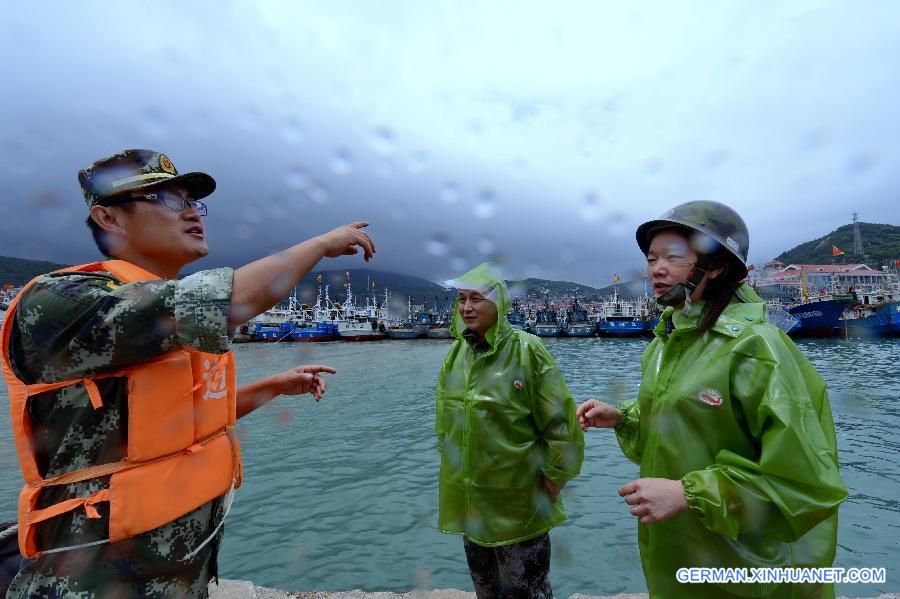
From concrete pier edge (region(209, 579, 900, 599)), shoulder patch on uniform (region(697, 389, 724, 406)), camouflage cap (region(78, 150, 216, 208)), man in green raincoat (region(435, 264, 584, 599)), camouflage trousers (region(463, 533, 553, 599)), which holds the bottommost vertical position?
concrete pier edge (region(209, 579, 900, 599))

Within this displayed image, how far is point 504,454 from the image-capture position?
3416mm

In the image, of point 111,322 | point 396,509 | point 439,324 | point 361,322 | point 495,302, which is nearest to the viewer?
point 111,322

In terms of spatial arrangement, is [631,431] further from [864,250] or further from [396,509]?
[864,250]

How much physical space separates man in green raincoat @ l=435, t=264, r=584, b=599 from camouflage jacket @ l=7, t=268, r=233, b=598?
208 cm

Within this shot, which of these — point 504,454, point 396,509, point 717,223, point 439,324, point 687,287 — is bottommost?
point 396,509

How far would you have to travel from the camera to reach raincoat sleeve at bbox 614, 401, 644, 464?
Answer: 8.87 feet

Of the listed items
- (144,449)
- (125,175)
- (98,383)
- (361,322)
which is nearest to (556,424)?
(144,449)

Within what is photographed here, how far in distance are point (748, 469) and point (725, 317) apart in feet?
2.15

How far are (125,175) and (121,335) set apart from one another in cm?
81

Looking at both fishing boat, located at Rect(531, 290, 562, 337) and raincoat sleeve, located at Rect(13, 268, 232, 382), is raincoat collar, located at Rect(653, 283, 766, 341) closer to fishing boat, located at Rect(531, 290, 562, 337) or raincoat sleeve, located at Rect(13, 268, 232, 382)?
raincoat sleeve, located at Rect(13, 268, 232, 382)

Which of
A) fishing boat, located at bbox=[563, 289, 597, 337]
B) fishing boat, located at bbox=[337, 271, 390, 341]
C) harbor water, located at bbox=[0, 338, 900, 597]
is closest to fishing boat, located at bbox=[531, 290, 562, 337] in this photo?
fishing boat, located at bbox=[563, 289, 597, 337]

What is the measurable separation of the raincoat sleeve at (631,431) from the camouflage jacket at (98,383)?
228 centimetres

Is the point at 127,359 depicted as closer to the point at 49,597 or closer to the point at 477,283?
the point at 49,597

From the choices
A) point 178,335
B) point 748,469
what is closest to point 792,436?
point 748,469
